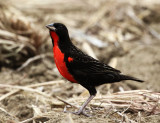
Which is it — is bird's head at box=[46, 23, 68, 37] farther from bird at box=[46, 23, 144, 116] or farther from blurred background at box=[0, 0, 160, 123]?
blurred background at box=[0, 0, 160, 123]

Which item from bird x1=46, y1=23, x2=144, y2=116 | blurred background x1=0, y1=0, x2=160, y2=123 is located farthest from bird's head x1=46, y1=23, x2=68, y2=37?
blurred background x1=0, y1=0, x2=160, y2=123

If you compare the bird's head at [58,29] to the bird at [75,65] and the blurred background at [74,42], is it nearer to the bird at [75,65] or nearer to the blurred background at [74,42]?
the bird at [75,65]

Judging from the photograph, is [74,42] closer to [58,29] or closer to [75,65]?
[58,29]

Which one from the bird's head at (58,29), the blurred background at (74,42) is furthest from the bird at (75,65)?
the blurred background at (74,42)

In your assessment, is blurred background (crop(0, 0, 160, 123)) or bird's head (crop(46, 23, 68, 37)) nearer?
bird's head (crop(46, 23, 68, 37))

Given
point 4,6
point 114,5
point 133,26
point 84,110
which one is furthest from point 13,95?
point 114,5

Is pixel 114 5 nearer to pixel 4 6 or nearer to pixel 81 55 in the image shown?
pixel 4 6

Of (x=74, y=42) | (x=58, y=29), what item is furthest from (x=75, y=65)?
(x=74, y=42)

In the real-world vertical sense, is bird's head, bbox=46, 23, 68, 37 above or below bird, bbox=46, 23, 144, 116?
above
